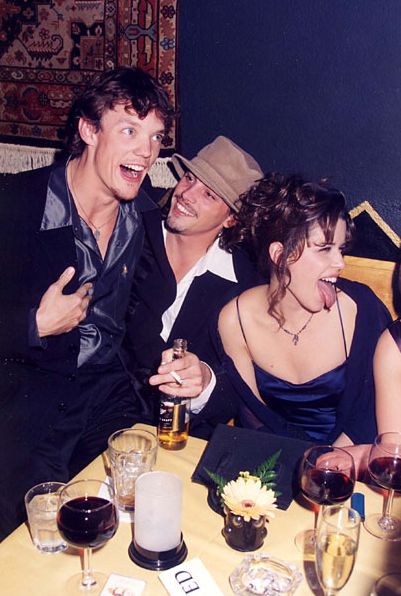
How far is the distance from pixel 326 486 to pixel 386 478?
0.17 metres

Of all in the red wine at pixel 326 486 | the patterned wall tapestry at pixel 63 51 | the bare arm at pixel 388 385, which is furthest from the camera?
the patterned wall tapestry at pixel 63 51

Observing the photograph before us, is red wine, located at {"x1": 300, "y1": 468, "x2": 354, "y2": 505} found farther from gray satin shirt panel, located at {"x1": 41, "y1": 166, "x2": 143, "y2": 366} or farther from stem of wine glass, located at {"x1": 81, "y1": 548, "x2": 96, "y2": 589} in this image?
gray satin shirt panel, located at {"x1": 41, "y1": 166, "x2": 143, "y2": 366}

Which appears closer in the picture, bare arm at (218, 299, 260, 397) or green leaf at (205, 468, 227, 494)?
green leaf at (205, 468, 227, 494)

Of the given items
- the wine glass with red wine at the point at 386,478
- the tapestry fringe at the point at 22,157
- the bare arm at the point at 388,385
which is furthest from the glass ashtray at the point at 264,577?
the tapestry fringe at the point at 22,157

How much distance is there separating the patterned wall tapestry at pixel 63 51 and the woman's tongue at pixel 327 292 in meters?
1.39

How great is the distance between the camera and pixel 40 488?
4.17ft

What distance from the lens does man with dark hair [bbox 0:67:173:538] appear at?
6.82 feet

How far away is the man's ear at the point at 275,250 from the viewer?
2158 millimetres

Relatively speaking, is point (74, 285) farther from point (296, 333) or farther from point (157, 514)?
point (157, 514)

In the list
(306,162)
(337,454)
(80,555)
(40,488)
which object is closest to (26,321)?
(40,488)

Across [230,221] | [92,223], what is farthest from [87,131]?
[230,221]

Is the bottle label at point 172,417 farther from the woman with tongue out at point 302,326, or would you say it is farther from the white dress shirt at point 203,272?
the white dress shirt at point 203,272

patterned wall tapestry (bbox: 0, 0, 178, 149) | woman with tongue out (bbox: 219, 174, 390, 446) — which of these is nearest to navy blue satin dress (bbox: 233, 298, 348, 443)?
woman with tongue out (bbox: 219, 174, 390, 446)

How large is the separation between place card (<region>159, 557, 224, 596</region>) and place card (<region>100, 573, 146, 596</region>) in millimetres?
→ 48
